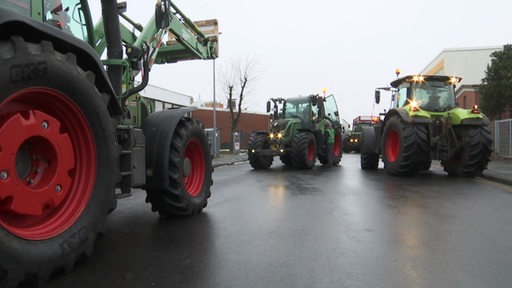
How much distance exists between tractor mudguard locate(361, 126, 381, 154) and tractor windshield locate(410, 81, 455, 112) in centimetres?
172

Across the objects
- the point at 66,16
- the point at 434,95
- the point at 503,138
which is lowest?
the point at 503,138

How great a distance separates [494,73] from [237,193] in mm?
24189

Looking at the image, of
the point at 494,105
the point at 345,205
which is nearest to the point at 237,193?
the point at 345,205

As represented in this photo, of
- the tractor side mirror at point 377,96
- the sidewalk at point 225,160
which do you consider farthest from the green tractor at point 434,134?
the sidewalk at point 225,160

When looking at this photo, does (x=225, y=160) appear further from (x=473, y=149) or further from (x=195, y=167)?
(x=195, y=167)

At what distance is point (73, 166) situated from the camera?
3701 mm

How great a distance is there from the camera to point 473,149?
11.2 m

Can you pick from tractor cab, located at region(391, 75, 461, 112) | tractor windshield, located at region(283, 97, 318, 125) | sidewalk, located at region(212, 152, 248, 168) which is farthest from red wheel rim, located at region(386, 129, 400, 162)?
sidewalk, located at region(212, 152, 248, 168)

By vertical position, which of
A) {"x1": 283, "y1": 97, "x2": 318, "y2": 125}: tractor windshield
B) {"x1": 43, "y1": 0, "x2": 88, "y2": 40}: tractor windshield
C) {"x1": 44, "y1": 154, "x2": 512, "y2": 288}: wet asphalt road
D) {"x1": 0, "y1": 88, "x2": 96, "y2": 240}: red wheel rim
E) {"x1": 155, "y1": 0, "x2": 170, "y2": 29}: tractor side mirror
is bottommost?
{"x1": 44, "y1": 154, "x2": 512, "y2": 288}: wet asphalt road

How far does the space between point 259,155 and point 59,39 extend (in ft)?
37.3

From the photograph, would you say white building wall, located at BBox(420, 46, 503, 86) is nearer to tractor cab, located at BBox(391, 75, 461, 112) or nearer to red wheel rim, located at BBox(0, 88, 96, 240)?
tractor cab, located at BBox(391, 75, 461, 112)

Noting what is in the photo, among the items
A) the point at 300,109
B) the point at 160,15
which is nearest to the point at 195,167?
the point at 160,15

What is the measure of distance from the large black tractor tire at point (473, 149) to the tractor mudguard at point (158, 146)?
868 centimetres

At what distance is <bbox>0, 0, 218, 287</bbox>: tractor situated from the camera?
3.06 m
